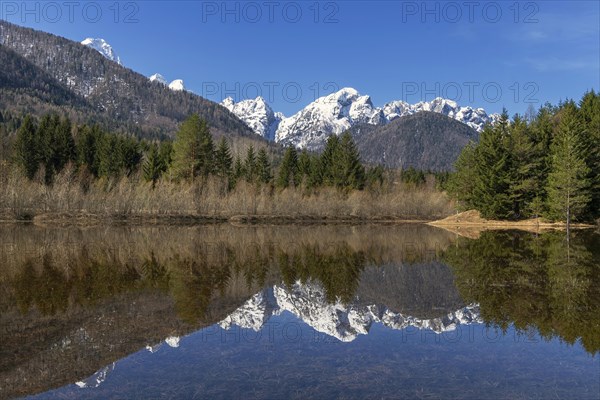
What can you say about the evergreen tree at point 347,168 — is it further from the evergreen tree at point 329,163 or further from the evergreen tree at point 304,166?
the evergreen tree at point 304,166

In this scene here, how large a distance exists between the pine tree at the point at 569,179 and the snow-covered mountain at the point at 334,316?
3568 centimetres

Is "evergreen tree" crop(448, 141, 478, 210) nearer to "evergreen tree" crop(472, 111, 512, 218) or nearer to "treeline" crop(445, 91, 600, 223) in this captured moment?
"treeline" crop(445, 91, 600, 223)

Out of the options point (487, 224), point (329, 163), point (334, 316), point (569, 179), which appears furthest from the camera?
point (329, 163)

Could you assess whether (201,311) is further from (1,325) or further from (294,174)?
(294,174)

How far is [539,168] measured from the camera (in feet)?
177

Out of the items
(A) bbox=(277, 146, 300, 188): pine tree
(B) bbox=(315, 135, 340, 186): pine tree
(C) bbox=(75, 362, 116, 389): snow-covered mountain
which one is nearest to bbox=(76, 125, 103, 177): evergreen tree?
(A) bbox=(277, 146, 300, 188): pine tree

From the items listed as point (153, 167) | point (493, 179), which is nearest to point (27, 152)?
point (153, 167)

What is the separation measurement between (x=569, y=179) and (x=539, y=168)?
1136cm

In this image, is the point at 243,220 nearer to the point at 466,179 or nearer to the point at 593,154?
the point at 466,179

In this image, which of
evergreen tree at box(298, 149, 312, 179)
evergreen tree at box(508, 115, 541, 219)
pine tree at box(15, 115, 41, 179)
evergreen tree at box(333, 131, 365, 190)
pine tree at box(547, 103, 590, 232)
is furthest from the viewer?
evergreen tree at box(298, 149, 312, 179)

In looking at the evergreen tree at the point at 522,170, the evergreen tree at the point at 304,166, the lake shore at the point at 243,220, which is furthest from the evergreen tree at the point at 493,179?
the evergreen tree at the point at 304,166

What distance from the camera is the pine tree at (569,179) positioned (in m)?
43.4

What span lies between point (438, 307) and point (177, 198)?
164ft

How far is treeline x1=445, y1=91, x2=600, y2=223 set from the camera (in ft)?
148
